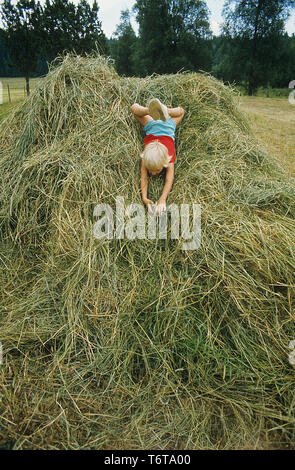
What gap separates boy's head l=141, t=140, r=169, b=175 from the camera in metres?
2.30

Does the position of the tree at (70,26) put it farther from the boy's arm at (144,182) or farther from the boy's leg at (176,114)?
the boy's arm at (144,182)

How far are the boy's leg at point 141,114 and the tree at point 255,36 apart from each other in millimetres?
24047

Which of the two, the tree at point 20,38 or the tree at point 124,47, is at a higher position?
the tree at point 124,47

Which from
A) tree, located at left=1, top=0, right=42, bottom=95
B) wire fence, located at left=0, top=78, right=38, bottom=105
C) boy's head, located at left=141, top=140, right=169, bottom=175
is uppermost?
tree, located at left=1, top=0, right=42, bottom=95

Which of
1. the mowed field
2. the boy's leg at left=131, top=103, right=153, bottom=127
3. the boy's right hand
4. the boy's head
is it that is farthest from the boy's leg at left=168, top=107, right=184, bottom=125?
the boy's right hand

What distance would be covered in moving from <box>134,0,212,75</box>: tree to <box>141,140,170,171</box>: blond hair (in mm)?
27016

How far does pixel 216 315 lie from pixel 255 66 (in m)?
26.0

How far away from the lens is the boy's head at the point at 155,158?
2299 mm

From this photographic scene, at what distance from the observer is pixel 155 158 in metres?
2.29

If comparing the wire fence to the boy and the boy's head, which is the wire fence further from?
the boy's head

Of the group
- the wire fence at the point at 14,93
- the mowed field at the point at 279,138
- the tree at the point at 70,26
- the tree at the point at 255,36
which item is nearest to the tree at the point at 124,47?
the tree at the point at 255,36

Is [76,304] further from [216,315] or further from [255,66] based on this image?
[255,66]
